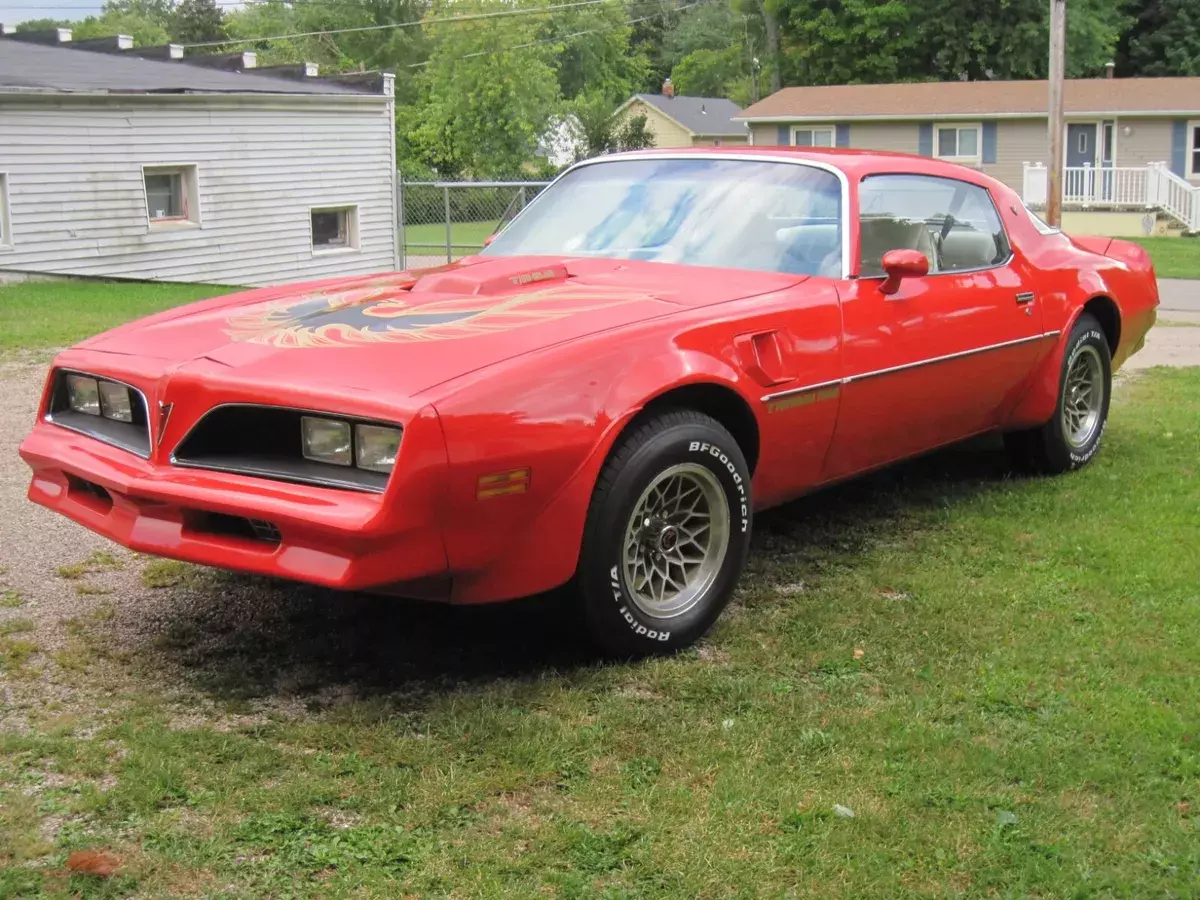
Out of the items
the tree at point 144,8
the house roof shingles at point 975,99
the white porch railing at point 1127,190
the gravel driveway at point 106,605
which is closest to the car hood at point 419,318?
the gravel driveway at point 106,605

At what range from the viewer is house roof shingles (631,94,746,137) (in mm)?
60281

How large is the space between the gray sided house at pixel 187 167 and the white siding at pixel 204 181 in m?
0.02

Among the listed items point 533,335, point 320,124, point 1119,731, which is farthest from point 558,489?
point 320,124

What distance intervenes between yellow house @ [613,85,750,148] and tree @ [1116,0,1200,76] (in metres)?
16.2

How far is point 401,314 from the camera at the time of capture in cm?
418

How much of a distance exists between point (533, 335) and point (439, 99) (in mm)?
50433

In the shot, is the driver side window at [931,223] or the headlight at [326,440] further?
the driver side window at [931,223]

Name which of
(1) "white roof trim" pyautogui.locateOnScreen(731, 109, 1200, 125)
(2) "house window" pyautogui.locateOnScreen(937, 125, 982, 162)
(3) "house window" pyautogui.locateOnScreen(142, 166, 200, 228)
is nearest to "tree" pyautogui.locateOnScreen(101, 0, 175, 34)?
(1) "white roof trim" pyautogui.locateOnScreen(731, 109, 1200, 125)

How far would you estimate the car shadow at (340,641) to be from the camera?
12.8ft

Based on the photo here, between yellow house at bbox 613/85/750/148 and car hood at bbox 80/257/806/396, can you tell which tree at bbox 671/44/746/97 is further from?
car hood at bbox 80/257/806/396

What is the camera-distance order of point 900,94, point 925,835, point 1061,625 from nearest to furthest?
point 925,835 < point 1061,625 < point 900,94

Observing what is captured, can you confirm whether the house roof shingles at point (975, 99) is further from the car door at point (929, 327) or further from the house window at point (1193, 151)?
the car door at point (929, 327)

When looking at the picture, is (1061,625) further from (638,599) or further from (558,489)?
(558,489)

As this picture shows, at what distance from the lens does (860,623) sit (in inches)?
174
